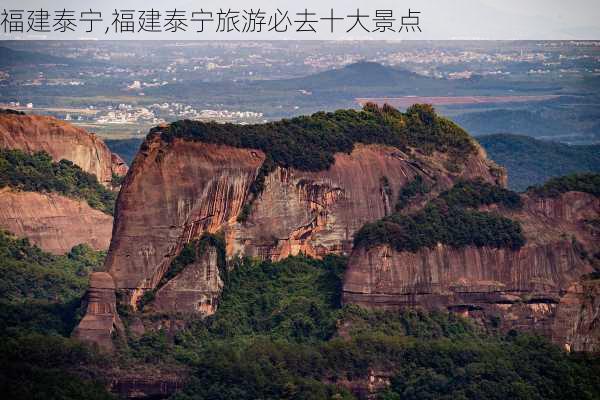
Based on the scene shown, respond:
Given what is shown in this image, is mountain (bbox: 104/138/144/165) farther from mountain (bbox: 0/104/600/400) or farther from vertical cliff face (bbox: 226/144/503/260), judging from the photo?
vertical cliff face (bbox: 226/144/503/260)

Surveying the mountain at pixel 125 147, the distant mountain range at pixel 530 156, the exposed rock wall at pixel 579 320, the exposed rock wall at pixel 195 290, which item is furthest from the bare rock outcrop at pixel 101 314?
the mountain at pixel 125 147

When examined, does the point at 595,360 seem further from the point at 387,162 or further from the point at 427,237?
the point at 387,162

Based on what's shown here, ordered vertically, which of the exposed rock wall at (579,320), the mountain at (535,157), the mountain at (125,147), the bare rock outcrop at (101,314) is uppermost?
the bare rock outcrop at (101,314)

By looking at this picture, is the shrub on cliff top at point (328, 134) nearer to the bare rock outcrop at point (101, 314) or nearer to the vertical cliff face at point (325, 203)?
the vertical cliff face at point (325, 203)

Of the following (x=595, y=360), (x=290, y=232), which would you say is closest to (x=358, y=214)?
(x=290, y=232)

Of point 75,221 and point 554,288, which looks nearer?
point 554,288

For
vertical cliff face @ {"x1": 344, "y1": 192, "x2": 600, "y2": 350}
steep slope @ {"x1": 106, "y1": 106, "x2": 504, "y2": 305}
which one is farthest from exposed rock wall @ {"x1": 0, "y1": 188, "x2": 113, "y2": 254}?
vertical cliff face @ {"x1": 344, "y1": 192, "x2": 600, "y2": 350}
